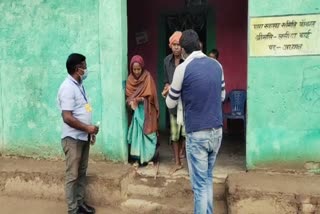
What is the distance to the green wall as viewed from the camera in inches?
213

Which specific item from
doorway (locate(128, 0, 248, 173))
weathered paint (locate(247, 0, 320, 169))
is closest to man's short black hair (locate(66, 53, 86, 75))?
weathered paint (locate(247, 0, 320, 169))

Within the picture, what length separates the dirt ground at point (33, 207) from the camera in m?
5.02

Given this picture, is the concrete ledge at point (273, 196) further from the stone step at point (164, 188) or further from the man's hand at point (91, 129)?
the man's hand at point (91, 129)

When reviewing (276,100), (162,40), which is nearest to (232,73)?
(162,40)

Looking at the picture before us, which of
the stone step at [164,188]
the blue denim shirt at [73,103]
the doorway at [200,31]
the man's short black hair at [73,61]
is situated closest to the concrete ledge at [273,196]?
the stone step at [164,188]

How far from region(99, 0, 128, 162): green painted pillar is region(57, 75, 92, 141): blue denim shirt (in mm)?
969

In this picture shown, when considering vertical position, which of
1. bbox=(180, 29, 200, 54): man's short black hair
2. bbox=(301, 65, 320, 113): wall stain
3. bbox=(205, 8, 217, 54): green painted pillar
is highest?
bbox=(205, 8, 217, 54): green painted pillar

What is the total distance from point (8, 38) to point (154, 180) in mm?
2727

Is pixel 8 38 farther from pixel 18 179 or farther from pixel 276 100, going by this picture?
pixel 276 100

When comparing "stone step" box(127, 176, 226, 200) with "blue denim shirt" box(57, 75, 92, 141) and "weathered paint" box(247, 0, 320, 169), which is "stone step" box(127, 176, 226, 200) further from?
"blue denim shirt" box(57, 75, 92, 141)

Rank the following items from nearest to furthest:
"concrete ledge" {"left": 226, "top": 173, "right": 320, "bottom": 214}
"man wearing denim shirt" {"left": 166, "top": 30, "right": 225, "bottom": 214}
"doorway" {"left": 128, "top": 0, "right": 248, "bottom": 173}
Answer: "man wearing denim shirt" {"left": 166, "top": 30, "right": 225, "bottom": 214}
"concrete ledge" {"left": 226, "top": 173, "right": 320, "bottom": 214}
"doorway" {"left": 128, "top": 0, "right": 248, "bottom": 173}

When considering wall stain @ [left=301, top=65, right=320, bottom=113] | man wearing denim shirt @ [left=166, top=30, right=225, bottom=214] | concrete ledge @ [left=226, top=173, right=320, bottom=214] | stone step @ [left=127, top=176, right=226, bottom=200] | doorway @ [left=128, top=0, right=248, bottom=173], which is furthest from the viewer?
doorway @ [left=128, top=0, right=248, bottom=173]

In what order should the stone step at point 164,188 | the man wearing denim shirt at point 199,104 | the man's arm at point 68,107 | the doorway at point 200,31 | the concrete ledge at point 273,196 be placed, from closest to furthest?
the man wearing denim shirt at point 199,104
the man's arm at point 68,107
the concrete ledge at point 273,196
the stone step at point 164,188
the doorway at point 200,31

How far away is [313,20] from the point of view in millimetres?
4754
